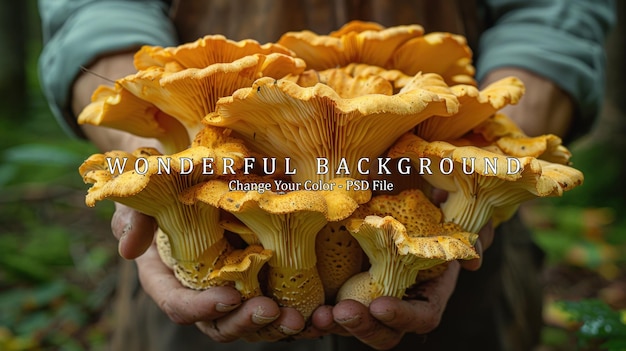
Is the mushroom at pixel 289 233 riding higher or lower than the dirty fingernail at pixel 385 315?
higher

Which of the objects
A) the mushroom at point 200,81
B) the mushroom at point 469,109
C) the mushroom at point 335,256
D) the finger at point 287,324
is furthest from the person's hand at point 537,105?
the finger at point 287,324

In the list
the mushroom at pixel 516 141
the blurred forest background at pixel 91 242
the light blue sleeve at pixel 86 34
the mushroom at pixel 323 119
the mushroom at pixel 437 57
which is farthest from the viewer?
the blurred forest background at pixel 91 242

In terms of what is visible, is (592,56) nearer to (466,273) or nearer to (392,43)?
(466,273)

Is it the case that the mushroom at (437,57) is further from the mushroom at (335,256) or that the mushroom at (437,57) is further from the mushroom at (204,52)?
the mushroom at (335,256)

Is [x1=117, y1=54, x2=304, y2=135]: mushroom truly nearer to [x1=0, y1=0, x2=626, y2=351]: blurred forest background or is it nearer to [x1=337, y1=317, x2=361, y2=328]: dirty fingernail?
[x1=337, y1=317, x2=361, y2=328]: dirty fingernail

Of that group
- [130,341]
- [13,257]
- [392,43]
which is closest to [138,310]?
[130,341]

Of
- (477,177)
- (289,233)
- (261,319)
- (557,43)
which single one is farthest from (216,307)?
(557,43)
